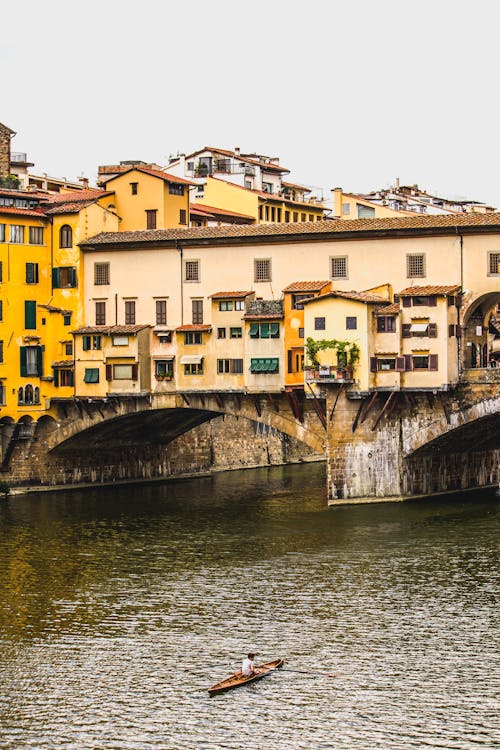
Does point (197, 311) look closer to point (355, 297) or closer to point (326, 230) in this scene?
point (326, 230)

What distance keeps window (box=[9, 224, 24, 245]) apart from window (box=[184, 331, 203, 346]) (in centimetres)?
1012

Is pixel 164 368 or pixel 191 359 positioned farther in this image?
pixel 164 368

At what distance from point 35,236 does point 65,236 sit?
4.97 ft

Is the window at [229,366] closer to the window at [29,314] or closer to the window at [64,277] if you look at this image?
the window at [64,277]

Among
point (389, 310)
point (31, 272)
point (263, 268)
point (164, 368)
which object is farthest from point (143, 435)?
point (389, 310)

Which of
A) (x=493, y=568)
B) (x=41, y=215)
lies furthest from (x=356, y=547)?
(x=41, y=215)

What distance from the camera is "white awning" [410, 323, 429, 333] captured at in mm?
66125

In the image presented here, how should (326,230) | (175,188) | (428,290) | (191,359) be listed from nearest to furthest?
(428,290) → (326,230) → (191,359) → (175,188)

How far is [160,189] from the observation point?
3118 inches

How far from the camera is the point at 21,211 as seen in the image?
74.8m

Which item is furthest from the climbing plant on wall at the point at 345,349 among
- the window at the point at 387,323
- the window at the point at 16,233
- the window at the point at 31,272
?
the window at the point at 16,233

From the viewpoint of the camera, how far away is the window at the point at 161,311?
7319 centimetres

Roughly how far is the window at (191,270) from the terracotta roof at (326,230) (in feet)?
3.54

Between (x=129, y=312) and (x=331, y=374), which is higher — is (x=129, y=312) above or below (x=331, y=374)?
above
